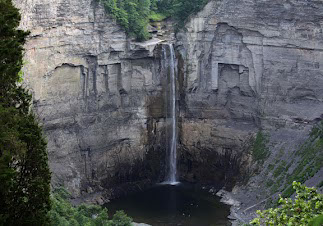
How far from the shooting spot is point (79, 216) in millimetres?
41219

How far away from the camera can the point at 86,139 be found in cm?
5950

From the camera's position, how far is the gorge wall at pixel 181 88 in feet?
186

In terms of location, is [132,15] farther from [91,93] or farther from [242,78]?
[242,78]

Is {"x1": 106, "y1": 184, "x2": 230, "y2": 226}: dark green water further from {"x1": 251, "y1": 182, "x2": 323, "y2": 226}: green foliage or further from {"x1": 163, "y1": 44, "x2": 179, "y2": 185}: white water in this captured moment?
{"x1": 251, "y1": 182, "x2": 323, "y2": 226}: green foliage

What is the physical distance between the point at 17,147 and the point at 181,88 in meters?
41.0

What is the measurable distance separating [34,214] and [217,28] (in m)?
39.8

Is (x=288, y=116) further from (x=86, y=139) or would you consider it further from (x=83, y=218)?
(x=83, y=218)

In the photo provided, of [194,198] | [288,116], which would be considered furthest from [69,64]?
[288,116]

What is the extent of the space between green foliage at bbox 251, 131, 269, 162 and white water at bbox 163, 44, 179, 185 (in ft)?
24.4

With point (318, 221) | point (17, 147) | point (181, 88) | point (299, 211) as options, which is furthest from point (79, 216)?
point (181, 88)

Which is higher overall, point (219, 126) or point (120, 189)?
point (219, 126)

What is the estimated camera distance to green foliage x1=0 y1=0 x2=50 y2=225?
23.6 m

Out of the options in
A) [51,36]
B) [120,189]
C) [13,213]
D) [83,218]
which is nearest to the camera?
[13,213]

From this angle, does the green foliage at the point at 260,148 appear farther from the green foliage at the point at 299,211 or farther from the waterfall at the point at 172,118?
the green foliage at the point at 299,211
